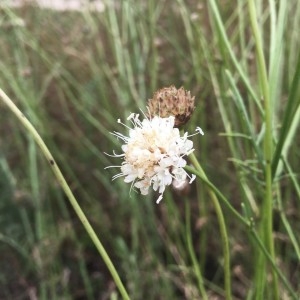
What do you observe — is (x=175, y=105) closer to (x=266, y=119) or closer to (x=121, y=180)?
(x=266, y=119)

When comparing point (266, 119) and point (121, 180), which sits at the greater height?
point (121, 180)

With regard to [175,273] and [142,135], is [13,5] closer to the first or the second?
[175,273]

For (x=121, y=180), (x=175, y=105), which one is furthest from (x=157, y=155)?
(x=121, y=180)

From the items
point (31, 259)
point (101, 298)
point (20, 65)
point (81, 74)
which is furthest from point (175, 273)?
point (81, 74)

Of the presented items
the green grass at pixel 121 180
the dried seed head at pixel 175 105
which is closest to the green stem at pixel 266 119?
the dried seed head at pixel 175 105

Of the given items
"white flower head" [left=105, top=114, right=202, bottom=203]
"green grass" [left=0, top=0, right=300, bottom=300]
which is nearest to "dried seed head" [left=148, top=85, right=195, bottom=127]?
"white flower head" [left=105, top=114, right=202, bottom=203]

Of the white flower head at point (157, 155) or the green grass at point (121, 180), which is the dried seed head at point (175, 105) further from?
the green grass at point (121, 180)

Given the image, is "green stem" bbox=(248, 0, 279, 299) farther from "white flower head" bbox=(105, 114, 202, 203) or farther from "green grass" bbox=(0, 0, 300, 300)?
"green grass" bbox=(0, 0, 300, 300)
